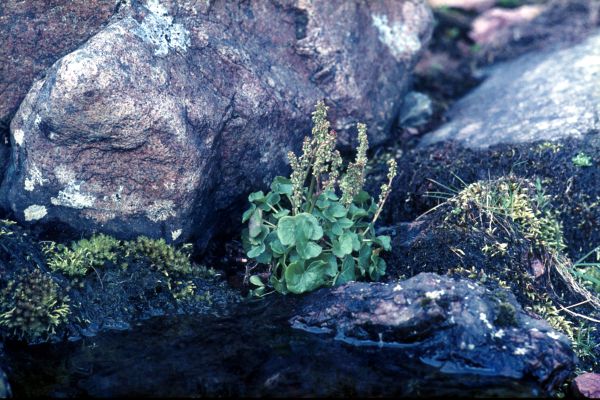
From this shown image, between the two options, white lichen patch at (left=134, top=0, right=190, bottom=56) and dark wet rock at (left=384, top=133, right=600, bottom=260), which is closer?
white lichen patch at (left=134, top=0, right=190, bottom=56)

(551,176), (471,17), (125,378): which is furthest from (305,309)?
(471,17)

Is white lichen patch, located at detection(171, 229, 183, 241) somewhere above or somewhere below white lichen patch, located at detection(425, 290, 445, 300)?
above

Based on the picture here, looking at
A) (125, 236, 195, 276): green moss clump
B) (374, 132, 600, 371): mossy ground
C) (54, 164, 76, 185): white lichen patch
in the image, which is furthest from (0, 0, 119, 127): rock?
(374, 132, 600, 371): mossy ground

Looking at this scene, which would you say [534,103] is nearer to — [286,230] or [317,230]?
[317,230]

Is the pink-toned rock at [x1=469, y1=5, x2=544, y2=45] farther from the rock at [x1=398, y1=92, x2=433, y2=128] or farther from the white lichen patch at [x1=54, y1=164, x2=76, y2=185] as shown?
the white lichen patch at [x1=54, y1=164, x2=76, y2=185]

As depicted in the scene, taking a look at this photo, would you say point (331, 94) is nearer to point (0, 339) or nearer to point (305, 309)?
point (305, 309)

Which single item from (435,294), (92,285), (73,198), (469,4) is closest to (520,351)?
(435,294)

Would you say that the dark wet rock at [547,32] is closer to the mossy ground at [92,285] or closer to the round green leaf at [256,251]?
the round green leaf at [256,251]

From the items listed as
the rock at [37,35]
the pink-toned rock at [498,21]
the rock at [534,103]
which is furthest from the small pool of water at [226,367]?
the pink-toned rock at [498,21]
